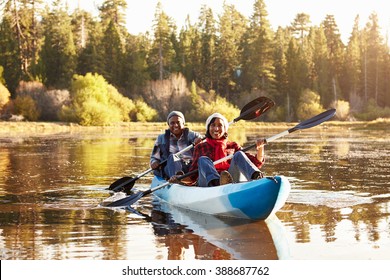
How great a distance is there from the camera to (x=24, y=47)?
60.8m

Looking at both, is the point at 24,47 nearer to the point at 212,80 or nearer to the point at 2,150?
the point at 212,80

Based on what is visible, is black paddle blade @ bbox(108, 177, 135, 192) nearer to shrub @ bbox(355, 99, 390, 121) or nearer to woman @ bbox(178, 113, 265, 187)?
woman @ bbox(178, 113, 265, 187)

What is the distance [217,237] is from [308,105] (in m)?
49.8

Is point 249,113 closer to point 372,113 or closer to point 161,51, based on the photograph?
point 372,113

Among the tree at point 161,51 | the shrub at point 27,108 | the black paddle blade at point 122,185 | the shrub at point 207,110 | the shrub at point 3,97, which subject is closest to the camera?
the black paddle blade at point 122,185

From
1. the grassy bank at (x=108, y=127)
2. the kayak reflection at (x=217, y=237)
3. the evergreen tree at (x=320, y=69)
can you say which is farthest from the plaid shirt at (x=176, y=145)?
the evergreen tree at (x=320, y=69)

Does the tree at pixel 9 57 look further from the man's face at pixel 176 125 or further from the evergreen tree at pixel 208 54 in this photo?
the man's face at pixel 176 125

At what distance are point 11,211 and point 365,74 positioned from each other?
5787 cm

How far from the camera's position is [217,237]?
7.42 metres

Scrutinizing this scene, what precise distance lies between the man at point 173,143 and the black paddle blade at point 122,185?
0.89m

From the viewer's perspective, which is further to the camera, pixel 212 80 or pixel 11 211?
pixel 212 80

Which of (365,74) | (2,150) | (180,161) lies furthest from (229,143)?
(365,74)

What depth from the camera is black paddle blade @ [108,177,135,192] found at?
11.7 metres

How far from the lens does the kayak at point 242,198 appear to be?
7.63m
